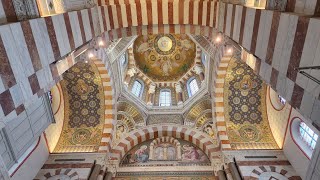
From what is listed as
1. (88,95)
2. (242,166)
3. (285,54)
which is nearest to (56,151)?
(88,95)

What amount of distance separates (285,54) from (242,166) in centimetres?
587

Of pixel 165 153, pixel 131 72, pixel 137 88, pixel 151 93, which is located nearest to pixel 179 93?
pixel 151 93

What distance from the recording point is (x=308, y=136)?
795 centimetres

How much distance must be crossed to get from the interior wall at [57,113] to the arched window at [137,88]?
173 inches

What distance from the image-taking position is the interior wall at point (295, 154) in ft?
25.7

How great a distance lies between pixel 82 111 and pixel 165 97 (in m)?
5.50

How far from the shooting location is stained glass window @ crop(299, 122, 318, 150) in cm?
764

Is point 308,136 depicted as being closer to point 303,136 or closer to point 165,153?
point 303,136

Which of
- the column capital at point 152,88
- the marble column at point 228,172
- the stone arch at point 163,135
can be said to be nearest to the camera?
the marble column at point 228,172

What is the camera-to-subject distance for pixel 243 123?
34.1ft

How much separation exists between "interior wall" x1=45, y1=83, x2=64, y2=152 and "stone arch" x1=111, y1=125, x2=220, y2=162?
7.78 ft

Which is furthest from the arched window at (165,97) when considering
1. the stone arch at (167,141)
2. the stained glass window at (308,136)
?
the stained glass window at (308,136)

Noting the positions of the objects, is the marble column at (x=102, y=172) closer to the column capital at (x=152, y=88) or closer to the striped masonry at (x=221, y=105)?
the striped masonry at (x=221, y=105)

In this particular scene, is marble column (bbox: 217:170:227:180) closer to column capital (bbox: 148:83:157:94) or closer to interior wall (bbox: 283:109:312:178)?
interior wall (bbox: 283:109:312:178)
